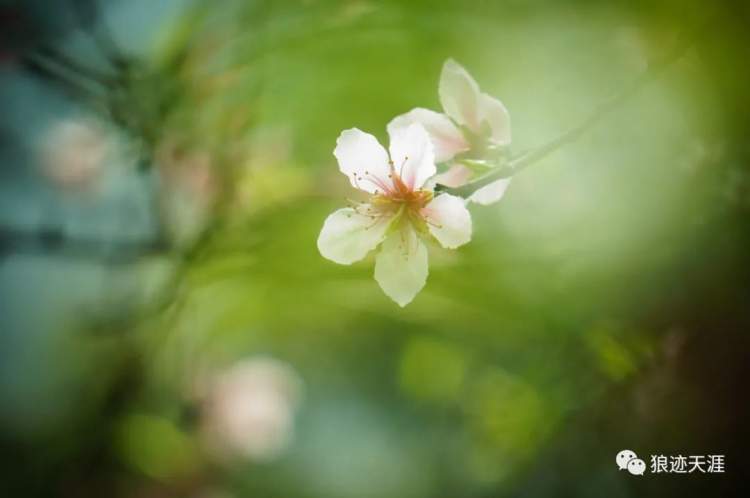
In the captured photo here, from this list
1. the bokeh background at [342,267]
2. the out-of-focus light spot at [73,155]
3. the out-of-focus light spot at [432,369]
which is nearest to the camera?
the bokeh background at [342,267]

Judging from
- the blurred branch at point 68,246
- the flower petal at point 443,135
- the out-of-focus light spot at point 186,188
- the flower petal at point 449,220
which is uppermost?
the out-of-focus light spot at point 186,188

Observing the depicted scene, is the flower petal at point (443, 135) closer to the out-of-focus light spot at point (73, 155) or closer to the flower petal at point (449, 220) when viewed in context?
the flower petal at point (449, 220)

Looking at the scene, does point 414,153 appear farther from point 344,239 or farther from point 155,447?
point 155,447

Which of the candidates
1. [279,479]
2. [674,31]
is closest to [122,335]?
[279,479]

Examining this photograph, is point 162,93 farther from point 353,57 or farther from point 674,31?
point 674,31

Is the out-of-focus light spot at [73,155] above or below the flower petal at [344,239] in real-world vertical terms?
above

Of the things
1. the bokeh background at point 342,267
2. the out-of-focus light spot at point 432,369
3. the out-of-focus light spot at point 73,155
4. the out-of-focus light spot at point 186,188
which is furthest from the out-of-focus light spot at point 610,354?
the out-of-focus light spot at point 73,155

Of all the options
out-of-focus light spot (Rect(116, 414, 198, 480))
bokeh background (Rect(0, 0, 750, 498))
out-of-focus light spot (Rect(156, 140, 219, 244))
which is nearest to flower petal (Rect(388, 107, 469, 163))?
bokeh background (Rect(0, 0, 750, 498))
